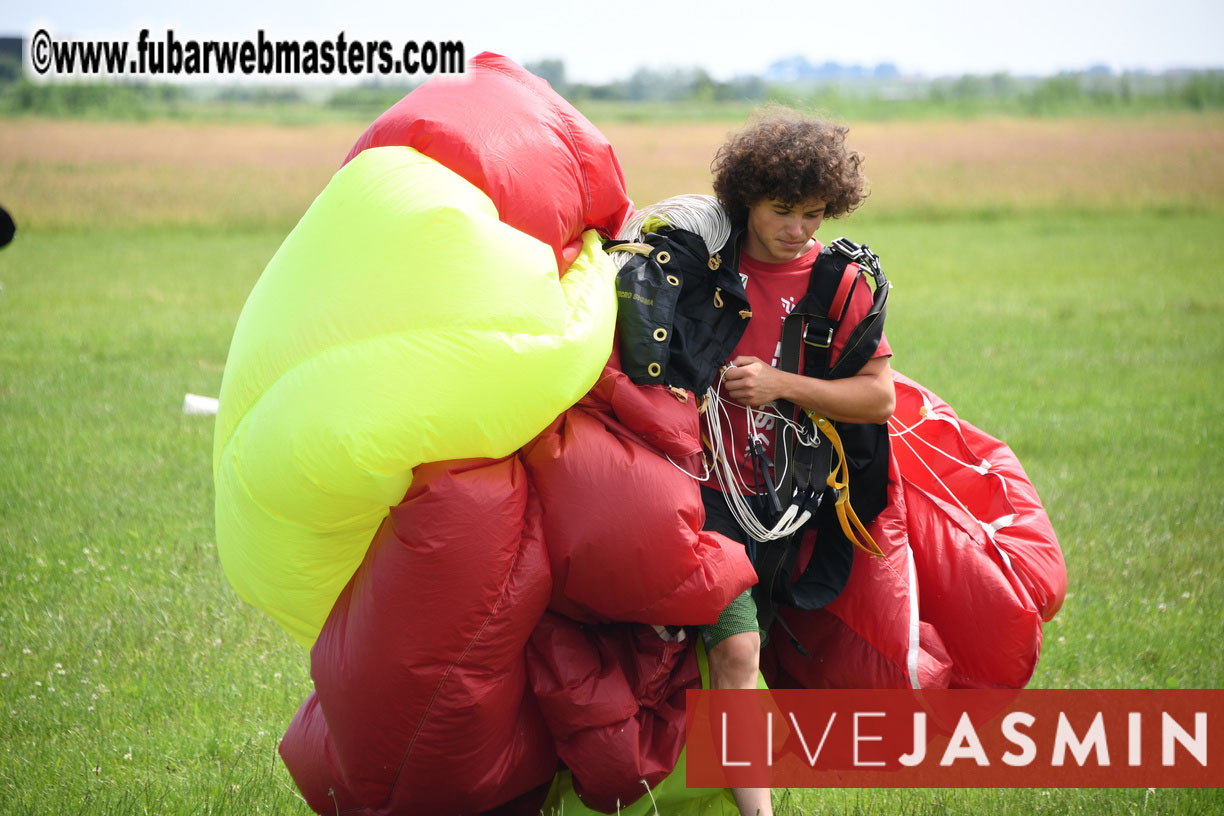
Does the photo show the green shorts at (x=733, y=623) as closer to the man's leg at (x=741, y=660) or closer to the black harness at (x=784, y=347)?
the man's leg at (x=741, y=660)

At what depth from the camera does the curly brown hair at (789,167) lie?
3.05 m

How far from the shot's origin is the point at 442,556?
8.68 ft

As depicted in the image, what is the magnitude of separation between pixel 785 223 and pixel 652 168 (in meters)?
23.2

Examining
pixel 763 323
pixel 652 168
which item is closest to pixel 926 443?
pixel 763 323

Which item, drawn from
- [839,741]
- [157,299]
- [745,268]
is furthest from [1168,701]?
[157,299]

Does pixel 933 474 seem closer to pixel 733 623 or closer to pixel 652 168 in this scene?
pixel 733 623

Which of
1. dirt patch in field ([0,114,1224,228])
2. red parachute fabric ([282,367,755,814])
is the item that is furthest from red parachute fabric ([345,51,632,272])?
dirt patch in field ([0,114,1224,228])

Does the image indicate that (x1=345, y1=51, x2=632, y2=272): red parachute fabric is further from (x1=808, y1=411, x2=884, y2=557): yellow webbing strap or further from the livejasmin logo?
the livejasmin logo

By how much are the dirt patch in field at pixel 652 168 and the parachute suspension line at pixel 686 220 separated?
1128 cm

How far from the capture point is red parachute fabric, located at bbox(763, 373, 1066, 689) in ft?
10.8

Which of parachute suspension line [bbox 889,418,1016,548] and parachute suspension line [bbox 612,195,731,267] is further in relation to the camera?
parachute suspension line [bbox 889,418,1016,548]

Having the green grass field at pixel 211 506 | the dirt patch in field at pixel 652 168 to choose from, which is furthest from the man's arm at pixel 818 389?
the dirt patch in field at pixel 652 168

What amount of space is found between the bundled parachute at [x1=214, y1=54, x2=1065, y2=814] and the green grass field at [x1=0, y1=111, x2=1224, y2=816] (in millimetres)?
785

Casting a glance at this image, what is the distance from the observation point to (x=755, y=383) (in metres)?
3.06
